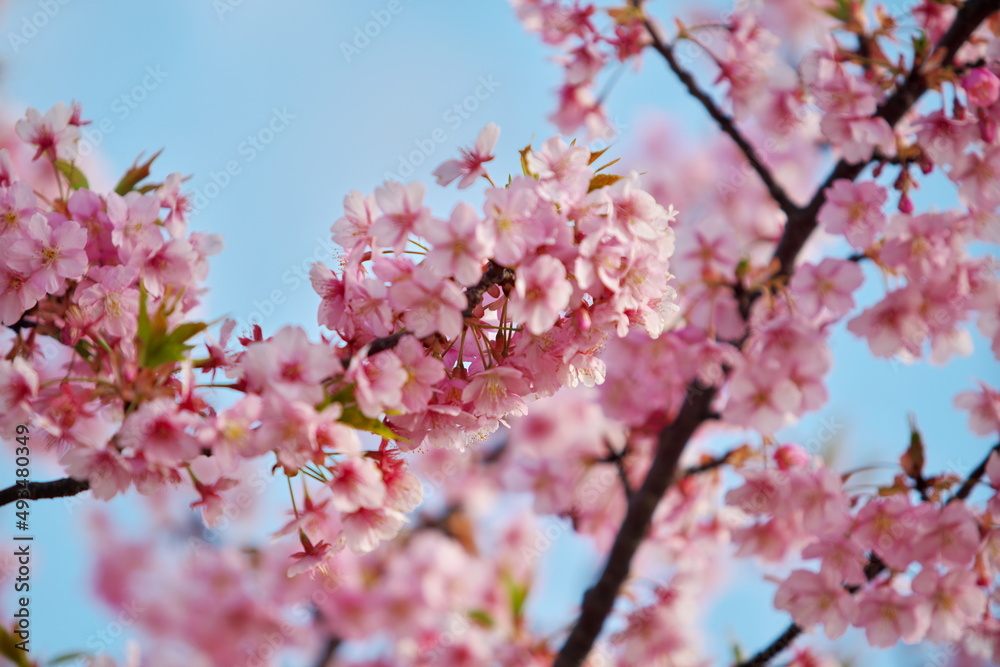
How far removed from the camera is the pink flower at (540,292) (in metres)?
1.26

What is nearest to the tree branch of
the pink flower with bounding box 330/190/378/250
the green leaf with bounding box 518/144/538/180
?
the green leaf with bounding box 518/144/538/180

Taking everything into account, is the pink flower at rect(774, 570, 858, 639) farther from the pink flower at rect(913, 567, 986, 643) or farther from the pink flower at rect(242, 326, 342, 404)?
the pink flower at rect(242, 326, 342, 404)

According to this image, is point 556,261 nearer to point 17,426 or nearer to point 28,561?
point 17,426

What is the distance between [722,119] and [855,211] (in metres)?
0.55

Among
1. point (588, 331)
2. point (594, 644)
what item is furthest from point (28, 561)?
point (594, 644)

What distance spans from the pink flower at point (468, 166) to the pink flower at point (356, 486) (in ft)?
1.92

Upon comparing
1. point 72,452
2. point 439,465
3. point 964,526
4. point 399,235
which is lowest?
point 72,452

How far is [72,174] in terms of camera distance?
1693 mm

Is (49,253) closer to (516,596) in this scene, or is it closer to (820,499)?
(820,499)

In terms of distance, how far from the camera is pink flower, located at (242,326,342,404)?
1.19 m

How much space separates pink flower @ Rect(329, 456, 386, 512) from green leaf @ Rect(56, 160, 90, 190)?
3.20 feet

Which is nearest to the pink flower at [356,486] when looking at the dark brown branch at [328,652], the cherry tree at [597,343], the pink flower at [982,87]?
the cherry tree at [597,343]

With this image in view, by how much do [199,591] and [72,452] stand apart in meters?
4.46

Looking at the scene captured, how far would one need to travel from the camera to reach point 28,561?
1813mm
